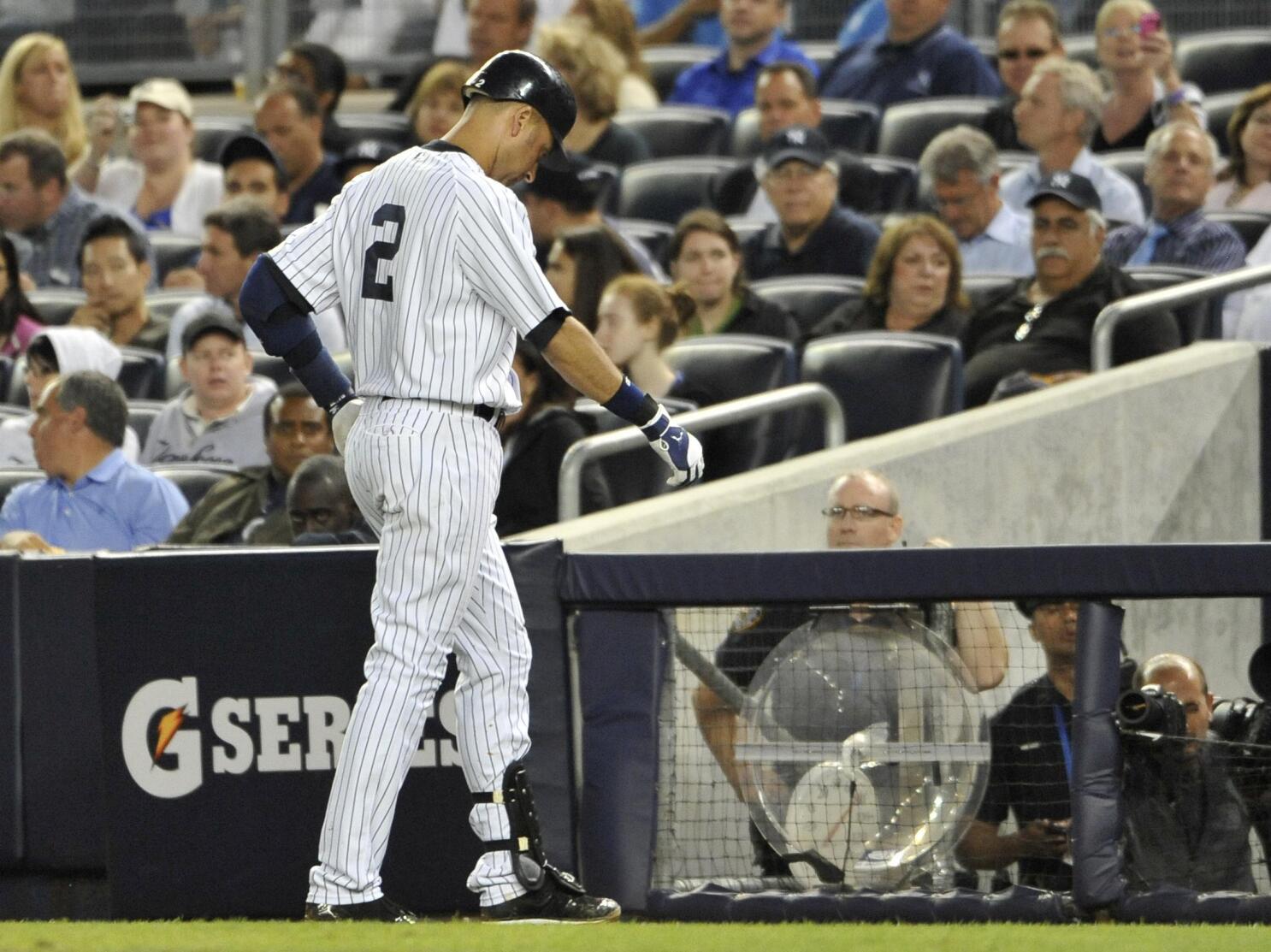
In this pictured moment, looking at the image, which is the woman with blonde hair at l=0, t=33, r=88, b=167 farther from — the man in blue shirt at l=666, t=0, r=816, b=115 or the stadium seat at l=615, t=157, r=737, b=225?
the man in blue shirt at l=666, t=0, r=816, b=115

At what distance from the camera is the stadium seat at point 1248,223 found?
27.3 ft

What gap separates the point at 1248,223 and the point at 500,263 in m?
4.82

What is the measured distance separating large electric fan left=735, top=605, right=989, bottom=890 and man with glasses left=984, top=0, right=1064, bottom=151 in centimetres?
548

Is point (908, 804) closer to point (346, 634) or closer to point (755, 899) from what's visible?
point (755, 899)

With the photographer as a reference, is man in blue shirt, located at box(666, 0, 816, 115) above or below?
above

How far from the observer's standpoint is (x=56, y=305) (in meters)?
9.22

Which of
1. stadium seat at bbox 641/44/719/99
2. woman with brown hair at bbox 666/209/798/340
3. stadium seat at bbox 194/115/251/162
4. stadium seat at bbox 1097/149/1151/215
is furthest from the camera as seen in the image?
stadium seat at bbox 641/44/719/99

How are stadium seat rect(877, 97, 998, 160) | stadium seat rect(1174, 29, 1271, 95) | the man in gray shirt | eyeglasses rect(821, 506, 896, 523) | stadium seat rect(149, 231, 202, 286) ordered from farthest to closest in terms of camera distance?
stadium seat rect(1174, 29, 1271, 95) < stadium seat rect(149, 231, 202, 286) < stadium seat rect(877, 97, 998, 160) < the man in gray shirt < eyeglasses rect(821, 506, 896, 523)

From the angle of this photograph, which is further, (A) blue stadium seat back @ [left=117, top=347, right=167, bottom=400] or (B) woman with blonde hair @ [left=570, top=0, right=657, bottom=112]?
(B) woman with blonde hair @ [left=570, top=0, right=657, bottom=112]

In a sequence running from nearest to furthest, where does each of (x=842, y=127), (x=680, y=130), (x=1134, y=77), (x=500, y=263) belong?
(x=500, y=263) → (x=1134, y=77) → (x=842, y=127) → (x=680, y=130)

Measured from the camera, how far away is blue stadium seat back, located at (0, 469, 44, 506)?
7.11 metres

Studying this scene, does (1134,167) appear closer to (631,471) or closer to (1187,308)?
(1187,308)

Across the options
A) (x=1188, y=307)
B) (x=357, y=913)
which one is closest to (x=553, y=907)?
(x=357, y=913)

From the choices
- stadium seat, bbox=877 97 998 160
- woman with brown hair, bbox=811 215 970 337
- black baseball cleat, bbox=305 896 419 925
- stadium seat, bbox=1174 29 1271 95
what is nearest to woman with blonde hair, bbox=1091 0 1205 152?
stadium seat, bbox=877 97 998 160
